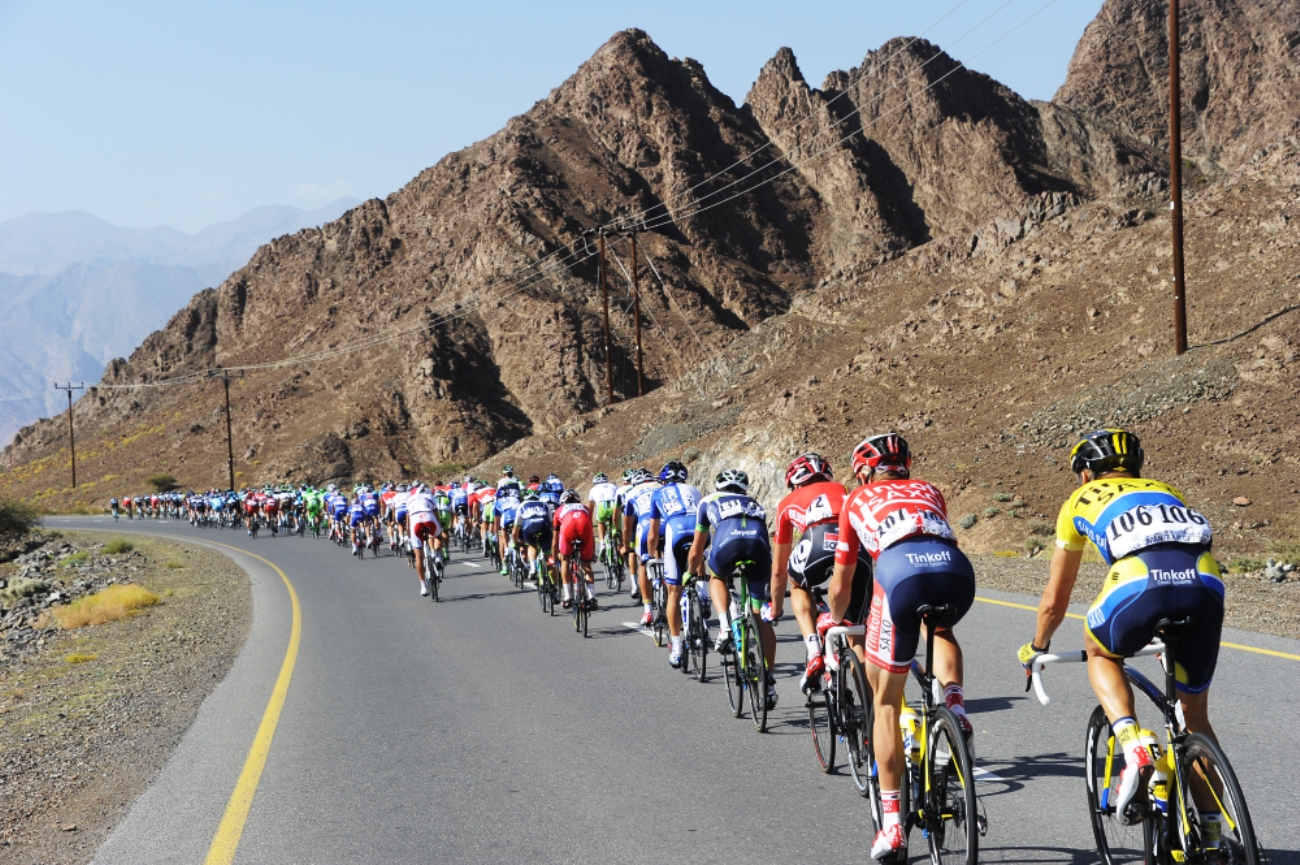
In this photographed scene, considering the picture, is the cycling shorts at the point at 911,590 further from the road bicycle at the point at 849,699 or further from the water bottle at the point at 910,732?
the road bicycle at the point at 849,699

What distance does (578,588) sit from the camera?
13.1 meters

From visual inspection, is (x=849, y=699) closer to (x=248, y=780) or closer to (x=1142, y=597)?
(x=1142, y=597)

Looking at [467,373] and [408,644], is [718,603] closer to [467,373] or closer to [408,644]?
[408,644]

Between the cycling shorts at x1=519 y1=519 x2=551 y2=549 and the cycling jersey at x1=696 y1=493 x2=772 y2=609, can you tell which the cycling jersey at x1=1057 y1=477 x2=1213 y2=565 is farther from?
the cycling shorts at x1=519 y1=519 x2=551 y2=549

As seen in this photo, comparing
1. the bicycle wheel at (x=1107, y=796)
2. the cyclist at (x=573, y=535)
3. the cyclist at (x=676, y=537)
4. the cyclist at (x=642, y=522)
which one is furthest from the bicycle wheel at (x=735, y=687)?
the cyclist at (x=573, y=535)

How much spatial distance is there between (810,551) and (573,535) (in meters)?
6.86

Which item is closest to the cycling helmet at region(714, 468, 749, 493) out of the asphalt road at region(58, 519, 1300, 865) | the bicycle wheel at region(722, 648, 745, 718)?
the bicycle wheel at region(722, 648, 745, 718)

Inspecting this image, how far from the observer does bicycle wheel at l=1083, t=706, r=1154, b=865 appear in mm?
4391

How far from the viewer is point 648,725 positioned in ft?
27.3

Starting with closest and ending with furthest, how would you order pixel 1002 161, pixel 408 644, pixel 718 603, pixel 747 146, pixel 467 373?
pixel 718 603, pixel 408 644, pixel 467 373, pixel 1002 161, pixel 747 146

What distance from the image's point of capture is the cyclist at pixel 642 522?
11703mm

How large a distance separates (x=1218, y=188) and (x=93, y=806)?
38316 mm

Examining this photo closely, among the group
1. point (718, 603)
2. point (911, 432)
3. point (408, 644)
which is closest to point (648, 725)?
point (718, 603)

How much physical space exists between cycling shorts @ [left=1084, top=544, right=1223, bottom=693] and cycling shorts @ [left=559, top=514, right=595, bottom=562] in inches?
385
